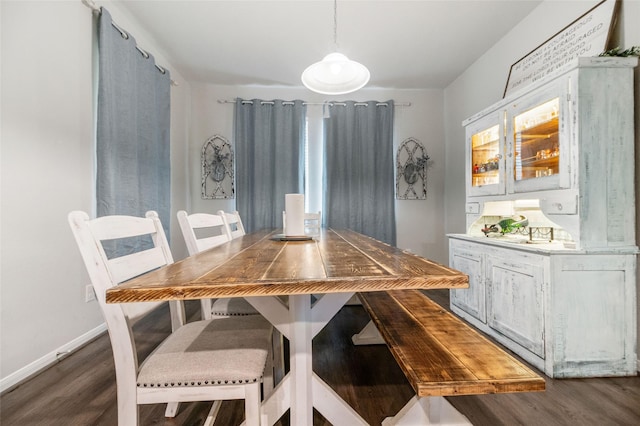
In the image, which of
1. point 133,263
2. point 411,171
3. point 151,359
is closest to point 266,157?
point 411,171

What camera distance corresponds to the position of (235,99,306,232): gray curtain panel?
379 centimetres

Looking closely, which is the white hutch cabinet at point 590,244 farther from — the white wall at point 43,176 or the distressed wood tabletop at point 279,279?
the white wall at point 43,176

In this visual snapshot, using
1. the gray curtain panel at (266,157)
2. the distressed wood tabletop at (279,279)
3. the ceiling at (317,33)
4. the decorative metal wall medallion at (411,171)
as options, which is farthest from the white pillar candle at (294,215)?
the decorative metal wall medallion at (411,171)

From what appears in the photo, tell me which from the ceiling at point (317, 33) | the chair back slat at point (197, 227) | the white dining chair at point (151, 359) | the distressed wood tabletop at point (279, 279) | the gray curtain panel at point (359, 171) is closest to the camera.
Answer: the distressed wood tabletop at point (279, 279)

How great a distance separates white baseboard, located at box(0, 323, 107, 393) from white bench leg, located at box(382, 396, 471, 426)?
194 cm

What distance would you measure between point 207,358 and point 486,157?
2.58 m

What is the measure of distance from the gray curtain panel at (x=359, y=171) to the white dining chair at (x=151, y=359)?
3.00 m

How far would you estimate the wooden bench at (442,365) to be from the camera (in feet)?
2.60

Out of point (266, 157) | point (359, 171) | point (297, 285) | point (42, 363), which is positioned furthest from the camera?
point (359, 171)

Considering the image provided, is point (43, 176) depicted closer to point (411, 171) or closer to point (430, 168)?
point (411, 171)

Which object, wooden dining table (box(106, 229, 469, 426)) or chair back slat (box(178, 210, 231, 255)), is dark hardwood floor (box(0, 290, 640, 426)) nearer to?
wooden dining table (box(106, 229, 469, 426))

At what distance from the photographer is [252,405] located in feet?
2.82

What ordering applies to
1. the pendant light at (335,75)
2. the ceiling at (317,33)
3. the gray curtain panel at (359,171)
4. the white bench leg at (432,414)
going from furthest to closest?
the gray curtain panel at (359,171)
the ceiling at (317,33)
the pendant light at (335,75)
the white bench leg at (432,414)

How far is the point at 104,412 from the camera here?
1343mm
